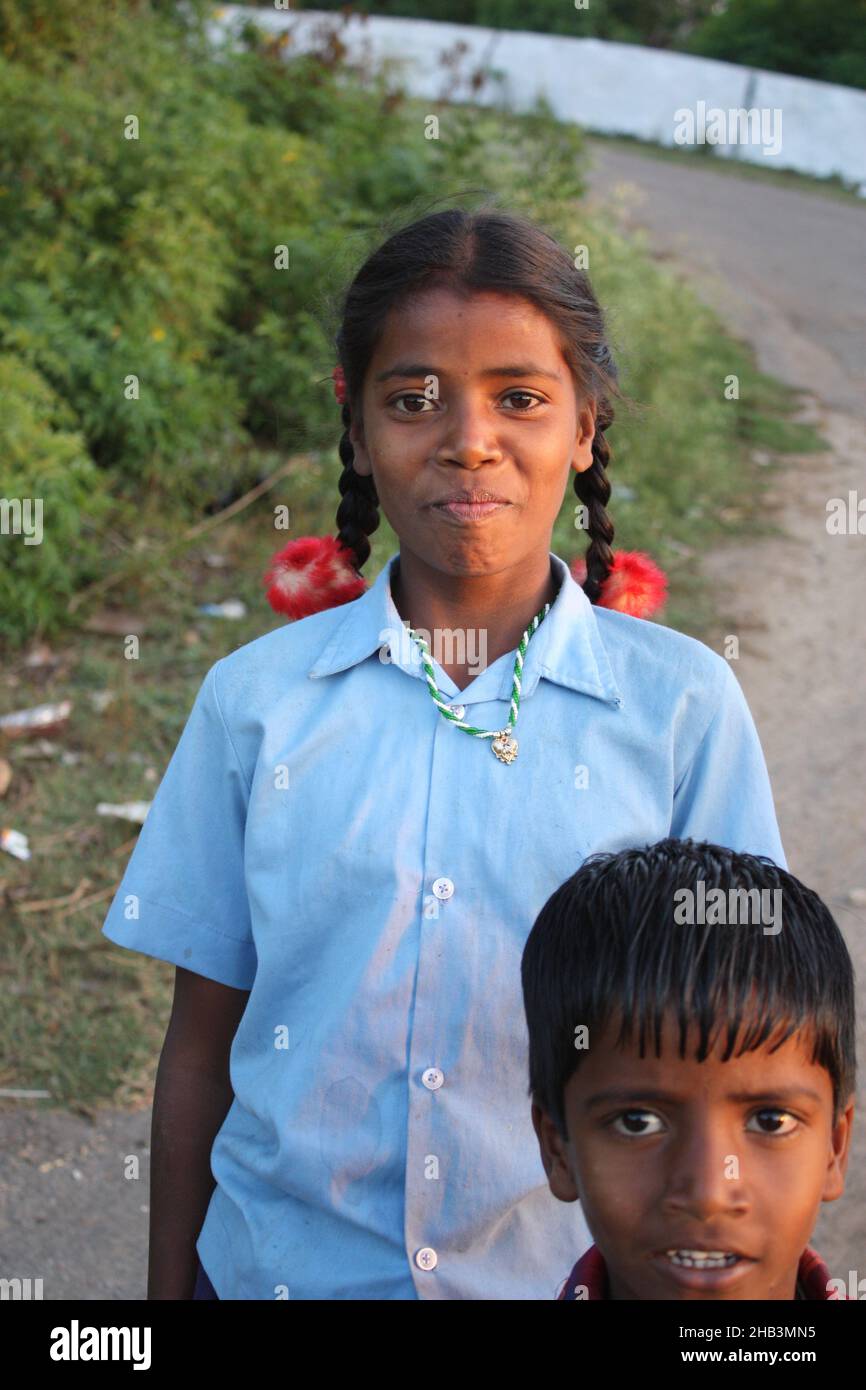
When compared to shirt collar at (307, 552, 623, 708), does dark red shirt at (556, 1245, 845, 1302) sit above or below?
below

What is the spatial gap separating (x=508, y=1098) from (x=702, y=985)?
320 millimetres

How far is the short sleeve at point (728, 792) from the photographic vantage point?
150cm

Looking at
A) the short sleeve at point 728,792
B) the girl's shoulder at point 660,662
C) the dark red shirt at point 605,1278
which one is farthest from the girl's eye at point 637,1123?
the girl's shoulder at point 660,662

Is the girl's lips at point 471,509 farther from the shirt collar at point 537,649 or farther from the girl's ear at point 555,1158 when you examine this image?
the girl's ear at point 555,1158

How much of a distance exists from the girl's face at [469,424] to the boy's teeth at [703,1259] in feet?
2.33

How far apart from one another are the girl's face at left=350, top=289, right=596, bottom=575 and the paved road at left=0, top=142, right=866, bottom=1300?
1.77m

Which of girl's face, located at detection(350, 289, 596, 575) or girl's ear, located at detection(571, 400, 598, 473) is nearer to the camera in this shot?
girl's face, located at detection(350, 289, 596, 575)

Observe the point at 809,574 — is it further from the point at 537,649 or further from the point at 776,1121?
the point at 776,1121

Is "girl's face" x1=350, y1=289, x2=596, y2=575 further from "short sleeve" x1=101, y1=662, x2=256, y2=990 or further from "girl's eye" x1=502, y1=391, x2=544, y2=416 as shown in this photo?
"short sleeve" x1=101, y1=662, x2=256, y2=990

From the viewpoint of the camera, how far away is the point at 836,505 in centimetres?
687

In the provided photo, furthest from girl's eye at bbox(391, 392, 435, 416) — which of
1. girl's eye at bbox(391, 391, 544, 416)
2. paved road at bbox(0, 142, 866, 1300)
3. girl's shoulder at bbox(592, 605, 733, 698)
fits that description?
paved road at bbox(0, 142, 866, 1300)

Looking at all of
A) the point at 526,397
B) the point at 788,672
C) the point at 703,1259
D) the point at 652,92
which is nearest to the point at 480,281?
the point at 526,397

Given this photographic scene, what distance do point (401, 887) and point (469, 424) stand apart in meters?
0.48

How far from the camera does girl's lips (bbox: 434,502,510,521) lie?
1.49 m
